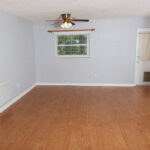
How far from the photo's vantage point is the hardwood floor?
7.09 feet

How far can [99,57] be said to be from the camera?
5.05 meters

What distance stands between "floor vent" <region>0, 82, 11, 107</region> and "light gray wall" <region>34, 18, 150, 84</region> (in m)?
1.98

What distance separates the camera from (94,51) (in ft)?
16.5

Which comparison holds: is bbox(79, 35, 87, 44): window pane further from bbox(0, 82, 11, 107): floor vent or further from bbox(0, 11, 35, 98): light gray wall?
bbox(0, 82, 11, 107): floor vent

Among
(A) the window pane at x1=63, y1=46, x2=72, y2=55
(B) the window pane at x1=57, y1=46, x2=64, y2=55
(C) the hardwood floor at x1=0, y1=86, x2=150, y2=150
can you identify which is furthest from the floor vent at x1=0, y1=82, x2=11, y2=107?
(A) the window pane at x1=63, y1=46, x2=72, y2=55

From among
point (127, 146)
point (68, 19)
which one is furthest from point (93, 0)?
point (127, 146)

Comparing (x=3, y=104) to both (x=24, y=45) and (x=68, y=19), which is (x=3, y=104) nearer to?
(x=24, y=45)

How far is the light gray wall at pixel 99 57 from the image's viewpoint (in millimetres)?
4824

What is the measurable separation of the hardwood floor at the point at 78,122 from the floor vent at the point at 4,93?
0.24 meters

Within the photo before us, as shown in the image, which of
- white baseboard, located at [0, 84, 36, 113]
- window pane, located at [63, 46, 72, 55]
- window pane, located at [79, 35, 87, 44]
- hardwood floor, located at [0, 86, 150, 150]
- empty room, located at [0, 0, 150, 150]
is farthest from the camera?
window pane, located at [63, 46, 72, 55]

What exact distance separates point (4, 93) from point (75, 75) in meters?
2.59

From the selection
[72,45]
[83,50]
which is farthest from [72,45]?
[83,50]

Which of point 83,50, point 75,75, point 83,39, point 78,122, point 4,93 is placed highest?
point 83,39

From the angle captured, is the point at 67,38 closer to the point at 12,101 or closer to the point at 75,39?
the point at 75,39
